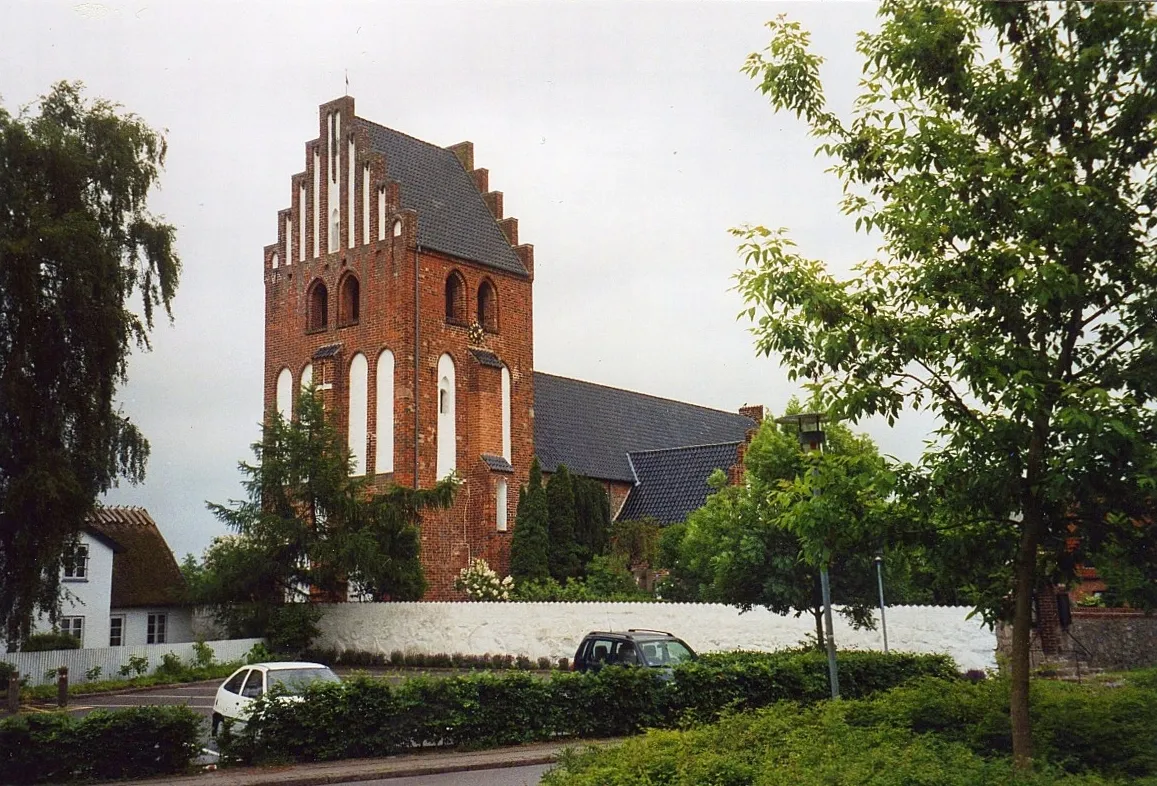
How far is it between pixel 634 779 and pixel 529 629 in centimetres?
2096

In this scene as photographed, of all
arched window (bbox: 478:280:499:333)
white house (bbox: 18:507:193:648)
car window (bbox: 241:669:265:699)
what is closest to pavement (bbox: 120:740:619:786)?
car window (bbox: 241:669:265:699)

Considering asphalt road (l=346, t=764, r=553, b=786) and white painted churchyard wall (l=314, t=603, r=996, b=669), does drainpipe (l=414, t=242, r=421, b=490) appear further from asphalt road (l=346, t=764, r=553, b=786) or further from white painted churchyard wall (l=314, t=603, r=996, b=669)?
asphalt road (l=346, t=764, r=553, b=786)

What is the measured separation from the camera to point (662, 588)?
3462cm

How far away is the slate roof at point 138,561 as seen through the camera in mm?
40219

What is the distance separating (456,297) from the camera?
41062mm

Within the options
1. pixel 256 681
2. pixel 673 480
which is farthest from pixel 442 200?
pixel 256 681

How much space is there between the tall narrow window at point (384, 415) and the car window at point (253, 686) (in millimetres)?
20202

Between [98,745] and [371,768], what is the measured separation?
11.4ft

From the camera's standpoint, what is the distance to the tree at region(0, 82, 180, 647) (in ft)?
71.8

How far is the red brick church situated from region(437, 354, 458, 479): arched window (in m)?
0.05

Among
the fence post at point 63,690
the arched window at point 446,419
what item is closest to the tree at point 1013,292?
the fence post at point 63,690

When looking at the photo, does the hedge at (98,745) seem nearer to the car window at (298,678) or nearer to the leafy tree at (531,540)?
the car window at (298,678)

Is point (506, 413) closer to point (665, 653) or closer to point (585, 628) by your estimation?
point (585, 628)

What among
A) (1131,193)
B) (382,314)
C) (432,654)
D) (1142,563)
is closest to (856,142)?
(1131,193)
